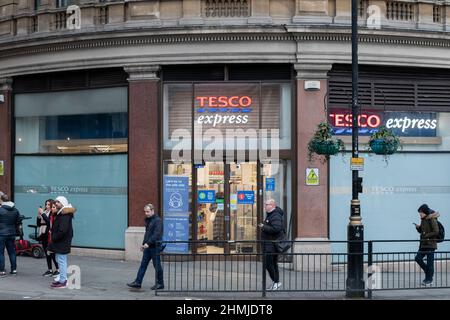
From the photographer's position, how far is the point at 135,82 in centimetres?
1662

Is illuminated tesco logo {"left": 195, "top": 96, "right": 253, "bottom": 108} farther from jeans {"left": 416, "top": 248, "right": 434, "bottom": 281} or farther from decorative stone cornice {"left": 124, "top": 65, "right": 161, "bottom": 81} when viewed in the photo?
jeans {"left": 416, "top": 248, "right": 434, "bottom": 281}

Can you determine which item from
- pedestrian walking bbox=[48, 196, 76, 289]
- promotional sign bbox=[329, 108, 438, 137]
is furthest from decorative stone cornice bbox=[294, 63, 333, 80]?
pedestrian walking bbox=[48, 196, 76, 289]

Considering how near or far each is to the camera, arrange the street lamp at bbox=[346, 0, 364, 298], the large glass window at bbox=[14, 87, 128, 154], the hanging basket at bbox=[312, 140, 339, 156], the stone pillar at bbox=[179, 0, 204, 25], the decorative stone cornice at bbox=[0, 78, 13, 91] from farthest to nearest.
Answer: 1. the decorative stone cornice at bbox=[0, 78, 13, 91]
2. the large glass window at bbox=[14, 87, 128, 154]
3. the stone pillar at bbox=[179, 0, 204, 25]
4. the hanging basket at bbox=[312, 140, 339, 156]
5. the street lamp at bbox=[346, 0, 364, 298]

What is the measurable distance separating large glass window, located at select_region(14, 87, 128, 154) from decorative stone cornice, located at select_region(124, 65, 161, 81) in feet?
1.79

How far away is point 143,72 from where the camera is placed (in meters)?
16.5

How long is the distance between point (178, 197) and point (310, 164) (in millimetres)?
3487

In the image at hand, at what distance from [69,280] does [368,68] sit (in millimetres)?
9056

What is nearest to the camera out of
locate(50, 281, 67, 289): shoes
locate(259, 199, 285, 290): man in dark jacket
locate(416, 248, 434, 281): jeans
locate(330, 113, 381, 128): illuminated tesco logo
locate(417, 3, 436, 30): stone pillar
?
locate(259, 199, 285, 290): man in dark jacket

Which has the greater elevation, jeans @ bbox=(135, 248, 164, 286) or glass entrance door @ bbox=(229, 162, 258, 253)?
glass entrance door @ bbox=(229, 162, 258, 253)

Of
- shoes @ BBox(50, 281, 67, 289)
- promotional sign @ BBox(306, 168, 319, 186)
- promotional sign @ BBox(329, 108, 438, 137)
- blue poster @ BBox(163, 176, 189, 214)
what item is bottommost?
shoes @ BBox(50, 281, 67, 289)

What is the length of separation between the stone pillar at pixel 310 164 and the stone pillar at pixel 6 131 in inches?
341

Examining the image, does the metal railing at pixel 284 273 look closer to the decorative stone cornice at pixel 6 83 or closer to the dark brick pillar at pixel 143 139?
the dark brick pillar at pixel 143 139

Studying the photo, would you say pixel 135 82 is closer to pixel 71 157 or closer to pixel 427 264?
pixel 71 157

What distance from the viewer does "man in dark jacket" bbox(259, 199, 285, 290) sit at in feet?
40.9
